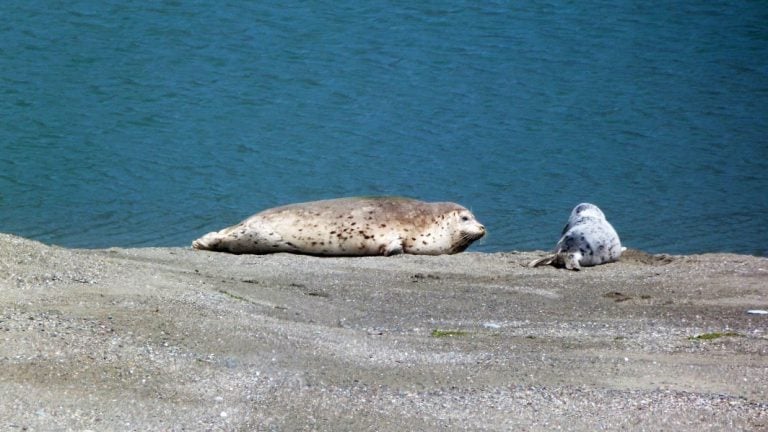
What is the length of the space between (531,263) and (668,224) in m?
2.91

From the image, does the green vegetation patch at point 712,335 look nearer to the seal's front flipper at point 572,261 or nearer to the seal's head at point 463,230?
the seal's front flipper at point 572,261

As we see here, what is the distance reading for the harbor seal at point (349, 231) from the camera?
382 inches

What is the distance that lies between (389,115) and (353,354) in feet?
→ 34.7

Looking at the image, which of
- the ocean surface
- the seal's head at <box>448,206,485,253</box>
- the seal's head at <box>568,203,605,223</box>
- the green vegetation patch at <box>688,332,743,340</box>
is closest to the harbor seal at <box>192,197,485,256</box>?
the seal's head at <box>448,206,485,253</box>

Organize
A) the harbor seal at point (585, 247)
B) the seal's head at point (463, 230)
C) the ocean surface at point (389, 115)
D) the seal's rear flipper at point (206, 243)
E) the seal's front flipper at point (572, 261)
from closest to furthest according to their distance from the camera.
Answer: the seal's front flipper at point (572, 261), the harbor seal at point (585, 247), the seal's rear flipper at point (206, 243), the seal's head at point (463, 230), the ocean surface at point (389, 115)

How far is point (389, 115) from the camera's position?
15.3 metres

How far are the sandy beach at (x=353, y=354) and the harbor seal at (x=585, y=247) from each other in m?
1.43

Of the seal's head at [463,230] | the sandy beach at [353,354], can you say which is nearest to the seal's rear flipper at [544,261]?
the seal's head at [463,230]

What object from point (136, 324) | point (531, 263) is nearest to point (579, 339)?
point (136, 324)

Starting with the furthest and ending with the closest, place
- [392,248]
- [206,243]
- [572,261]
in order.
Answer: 1. [392,248]
2. [206,243]
3. [572,261]

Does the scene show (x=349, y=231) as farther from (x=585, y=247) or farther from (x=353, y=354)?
(x=353, y=354)

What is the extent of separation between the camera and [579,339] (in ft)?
18.8

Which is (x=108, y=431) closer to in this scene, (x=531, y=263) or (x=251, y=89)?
(x=531, y=263)

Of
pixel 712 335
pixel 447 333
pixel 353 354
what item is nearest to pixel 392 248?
pixel 447 333
